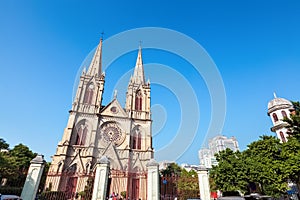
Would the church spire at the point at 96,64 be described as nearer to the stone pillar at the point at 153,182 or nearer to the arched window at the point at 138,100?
the arched window at the point at 138,100

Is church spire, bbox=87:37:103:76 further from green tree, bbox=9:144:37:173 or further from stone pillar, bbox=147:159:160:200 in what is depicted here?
stone pillar, bbox=147:159:160:200

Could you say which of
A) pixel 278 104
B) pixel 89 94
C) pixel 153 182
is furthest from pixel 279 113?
pixel 89 94

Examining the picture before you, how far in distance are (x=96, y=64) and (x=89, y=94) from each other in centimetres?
791

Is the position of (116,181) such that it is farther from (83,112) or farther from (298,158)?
(298,158)

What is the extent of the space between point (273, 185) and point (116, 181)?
14.0 meters

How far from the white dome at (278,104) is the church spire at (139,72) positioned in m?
21.6

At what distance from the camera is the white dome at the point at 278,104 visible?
24.8 meters

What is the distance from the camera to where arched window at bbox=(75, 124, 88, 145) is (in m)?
24.0

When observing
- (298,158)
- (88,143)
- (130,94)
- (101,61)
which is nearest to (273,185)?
(298,158)

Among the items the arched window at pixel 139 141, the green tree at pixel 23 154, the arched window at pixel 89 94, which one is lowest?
the green tree at pixel 23 154

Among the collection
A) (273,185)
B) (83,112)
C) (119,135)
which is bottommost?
(273,185)

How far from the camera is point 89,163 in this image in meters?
21.7

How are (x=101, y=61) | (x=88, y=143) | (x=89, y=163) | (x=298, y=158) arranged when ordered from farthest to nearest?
(x=101, y=61)
(x=88, y=143)
(x=89, y=163)
(x=298, y=158)

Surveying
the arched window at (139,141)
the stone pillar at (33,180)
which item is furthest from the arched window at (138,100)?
Result: the stone pillar at (33,180)
